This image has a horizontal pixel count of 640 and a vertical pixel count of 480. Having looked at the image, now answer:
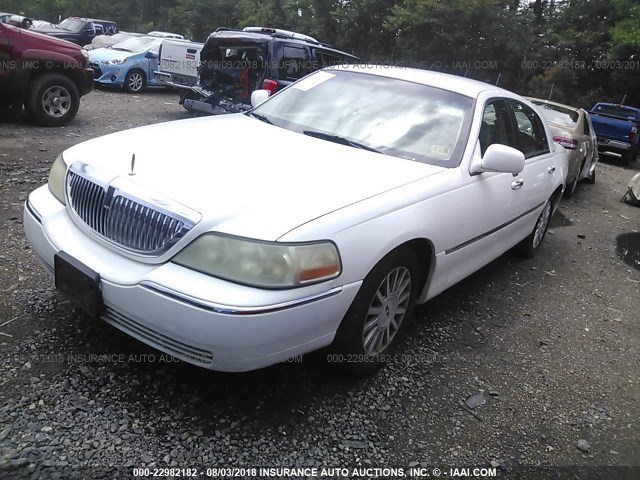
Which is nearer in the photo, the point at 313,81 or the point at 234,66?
the point at 313,81

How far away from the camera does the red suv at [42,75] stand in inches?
278

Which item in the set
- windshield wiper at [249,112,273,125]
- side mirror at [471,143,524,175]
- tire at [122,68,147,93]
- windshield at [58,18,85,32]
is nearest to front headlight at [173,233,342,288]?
Answer: side mirror at [471,143,524,175]

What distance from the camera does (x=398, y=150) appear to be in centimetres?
332

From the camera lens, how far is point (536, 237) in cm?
518

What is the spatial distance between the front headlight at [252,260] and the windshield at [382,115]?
1.31 metres

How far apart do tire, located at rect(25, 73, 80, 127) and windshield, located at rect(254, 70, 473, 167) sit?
16.5 ft

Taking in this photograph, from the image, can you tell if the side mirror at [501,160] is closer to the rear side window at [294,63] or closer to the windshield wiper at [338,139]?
the windshield wiper at [338,139]

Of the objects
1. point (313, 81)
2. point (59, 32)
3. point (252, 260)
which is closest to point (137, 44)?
point (59, 32)

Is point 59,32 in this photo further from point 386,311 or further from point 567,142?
point 386,311

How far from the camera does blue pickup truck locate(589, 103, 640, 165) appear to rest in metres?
13.4

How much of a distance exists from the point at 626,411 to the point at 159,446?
2.61 m

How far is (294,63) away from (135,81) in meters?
5.82

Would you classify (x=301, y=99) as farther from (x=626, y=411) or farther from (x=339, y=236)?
(x=626, y=411)

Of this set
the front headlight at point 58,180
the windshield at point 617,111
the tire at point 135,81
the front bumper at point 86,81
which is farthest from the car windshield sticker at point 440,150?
the windshield at point 617,111
